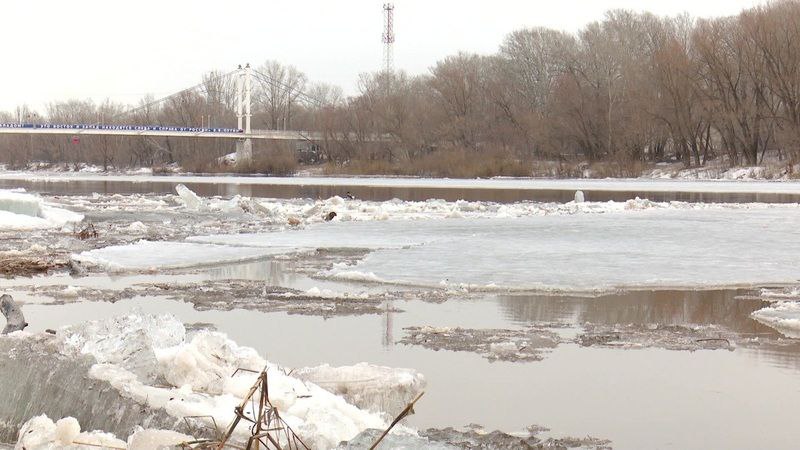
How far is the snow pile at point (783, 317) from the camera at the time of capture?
9258mm

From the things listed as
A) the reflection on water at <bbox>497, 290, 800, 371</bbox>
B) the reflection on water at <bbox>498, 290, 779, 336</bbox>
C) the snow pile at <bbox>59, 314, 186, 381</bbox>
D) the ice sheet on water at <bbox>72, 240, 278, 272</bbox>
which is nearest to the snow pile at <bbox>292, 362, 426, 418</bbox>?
the snow pile at <bbox>59, 314, 186, 381</bbox>

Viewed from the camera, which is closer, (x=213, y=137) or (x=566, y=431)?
(x=566, y=431)

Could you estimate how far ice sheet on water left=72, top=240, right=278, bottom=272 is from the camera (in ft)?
48.0

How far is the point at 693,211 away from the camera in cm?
2670

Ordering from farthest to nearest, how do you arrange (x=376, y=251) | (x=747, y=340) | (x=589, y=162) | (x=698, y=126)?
(x=589, y=162) < (x=698, y=126) < (x=376, y=251) < (x=747, y=340)

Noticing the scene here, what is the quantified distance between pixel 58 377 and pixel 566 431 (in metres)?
2.99

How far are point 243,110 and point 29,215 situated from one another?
87.8 meters

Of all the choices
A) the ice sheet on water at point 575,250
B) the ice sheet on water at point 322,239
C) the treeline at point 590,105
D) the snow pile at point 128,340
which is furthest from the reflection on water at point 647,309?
the treeline at point 590,105

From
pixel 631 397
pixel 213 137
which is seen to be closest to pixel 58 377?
pixel 631 397

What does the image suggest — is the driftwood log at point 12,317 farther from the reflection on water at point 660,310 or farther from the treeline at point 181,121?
the treeline at point 181,121

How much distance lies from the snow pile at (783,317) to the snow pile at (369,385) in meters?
4.08

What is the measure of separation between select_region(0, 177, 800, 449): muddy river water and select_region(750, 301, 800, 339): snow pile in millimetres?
107

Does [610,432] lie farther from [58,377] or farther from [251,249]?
[251,249]

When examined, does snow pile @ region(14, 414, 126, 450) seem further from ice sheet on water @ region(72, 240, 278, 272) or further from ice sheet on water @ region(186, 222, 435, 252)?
ice sheet on water @ region(186, 222, 435, 252)
